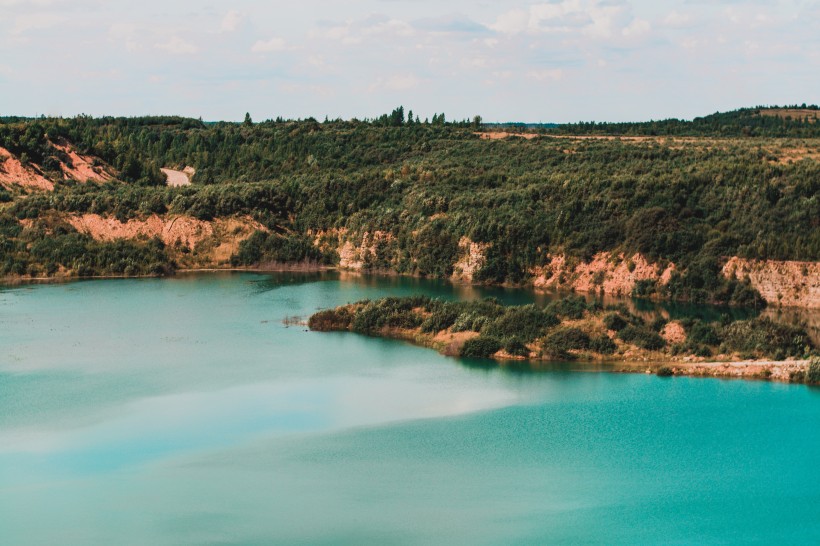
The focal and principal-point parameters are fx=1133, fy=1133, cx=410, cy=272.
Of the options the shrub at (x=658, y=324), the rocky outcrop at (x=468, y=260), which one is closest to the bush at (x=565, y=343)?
the shrub at (x=658, y=324)

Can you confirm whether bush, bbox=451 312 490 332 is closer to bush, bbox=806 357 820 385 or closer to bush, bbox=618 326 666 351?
bush, bbox=618 326 666 351

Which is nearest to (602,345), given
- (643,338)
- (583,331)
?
(583,331)

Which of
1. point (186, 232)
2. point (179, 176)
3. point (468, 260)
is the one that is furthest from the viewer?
point (179, 176)

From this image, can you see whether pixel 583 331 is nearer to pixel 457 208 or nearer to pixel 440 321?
pixel 440 321

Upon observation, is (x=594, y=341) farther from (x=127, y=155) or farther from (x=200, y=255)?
(x=127, y=155)

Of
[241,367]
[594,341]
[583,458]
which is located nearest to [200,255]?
[241,367]

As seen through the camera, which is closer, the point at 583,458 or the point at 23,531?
the point at 23,531
